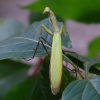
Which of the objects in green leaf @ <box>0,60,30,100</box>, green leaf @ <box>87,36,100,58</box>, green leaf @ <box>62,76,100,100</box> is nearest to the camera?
green leaf @ <box>62,76,100,100</box>

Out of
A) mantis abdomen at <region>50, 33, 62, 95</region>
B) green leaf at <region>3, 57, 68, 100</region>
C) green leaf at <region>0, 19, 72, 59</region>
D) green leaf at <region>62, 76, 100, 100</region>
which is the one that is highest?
green leaf at <region>0, 19, 72, 59</region>

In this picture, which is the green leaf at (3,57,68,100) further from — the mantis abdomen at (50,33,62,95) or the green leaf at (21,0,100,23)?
the green leaf at (21,0,100,23)

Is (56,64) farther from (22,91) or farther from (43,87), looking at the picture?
(22,91)

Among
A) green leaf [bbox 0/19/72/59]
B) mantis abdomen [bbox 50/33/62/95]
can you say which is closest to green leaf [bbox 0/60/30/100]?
green leaf [bbox 0/19/72/59]

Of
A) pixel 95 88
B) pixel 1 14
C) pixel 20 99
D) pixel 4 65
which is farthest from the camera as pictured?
pixel 1 14

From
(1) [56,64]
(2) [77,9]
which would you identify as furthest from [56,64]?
(2) [77,9]

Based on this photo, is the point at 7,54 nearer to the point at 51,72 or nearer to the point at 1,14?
the point at 51,72

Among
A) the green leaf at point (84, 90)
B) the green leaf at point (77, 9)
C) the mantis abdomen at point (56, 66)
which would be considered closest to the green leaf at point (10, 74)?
the green leaf at point (77, 9)

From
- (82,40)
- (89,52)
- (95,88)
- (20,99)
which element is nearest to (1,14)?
(82,40)
